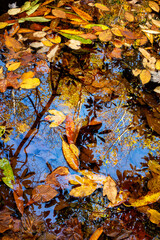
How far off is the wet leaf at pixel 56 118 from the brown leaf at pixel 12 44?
0.84 metres

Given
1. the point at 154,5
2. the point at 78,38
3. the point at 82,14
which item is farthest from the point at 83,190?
the point at 154,5

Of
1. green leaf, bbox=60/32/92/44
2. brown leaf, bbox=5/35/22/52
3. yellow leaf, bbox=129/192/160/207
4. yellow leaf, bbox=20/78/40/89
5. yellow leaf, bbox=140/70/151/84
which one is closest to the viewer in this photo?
yellow leaf, bbox=129/192/160/207

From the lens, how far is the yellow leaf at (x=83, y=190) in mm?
1112

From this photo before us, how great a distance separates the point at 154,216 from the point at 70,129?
77 cm

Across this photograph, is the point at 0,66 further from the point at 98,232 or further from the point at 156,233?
the point at 156,233

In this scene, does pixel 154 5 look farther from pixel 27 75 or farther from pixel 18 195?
pixel 18 195

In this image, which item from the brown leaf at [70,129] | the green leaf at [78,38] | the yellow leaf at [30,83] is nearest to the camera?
the brown leaf at [70,129]

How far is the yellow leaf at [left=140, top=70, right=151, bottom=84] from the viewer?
166 centimetres

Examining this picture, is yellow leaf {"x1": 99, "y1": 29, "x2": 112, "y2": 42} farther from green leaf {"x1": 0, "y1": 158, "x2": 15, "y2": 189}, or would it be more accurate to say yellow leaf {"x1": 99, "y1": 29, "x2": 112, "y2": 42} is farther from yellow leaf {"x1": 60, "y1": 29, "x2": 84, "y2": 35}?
green leaf {"x1": 0, "y1": 158, "x2": 15, "y2": 189}

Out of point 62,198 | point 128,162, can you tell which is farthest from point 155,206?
point 62,198

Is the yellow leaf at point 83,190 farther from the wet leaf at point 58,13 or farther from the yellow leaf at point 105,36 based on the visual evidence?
the wet leaf at point 58,13

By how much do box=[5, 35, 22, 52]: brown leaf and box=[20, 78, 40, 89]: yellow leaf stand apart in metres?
0.41

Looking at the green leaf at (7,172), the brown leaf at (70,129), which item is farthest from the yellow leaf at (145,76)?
the green leaf at (7,172)

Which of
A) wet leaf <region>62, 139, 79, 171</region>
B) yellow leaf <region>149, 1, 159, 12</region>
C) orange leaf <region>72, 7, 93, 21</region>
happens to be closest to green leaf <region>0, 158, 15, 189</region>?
wet leaf <region>62, 139, 79, 171</region>
